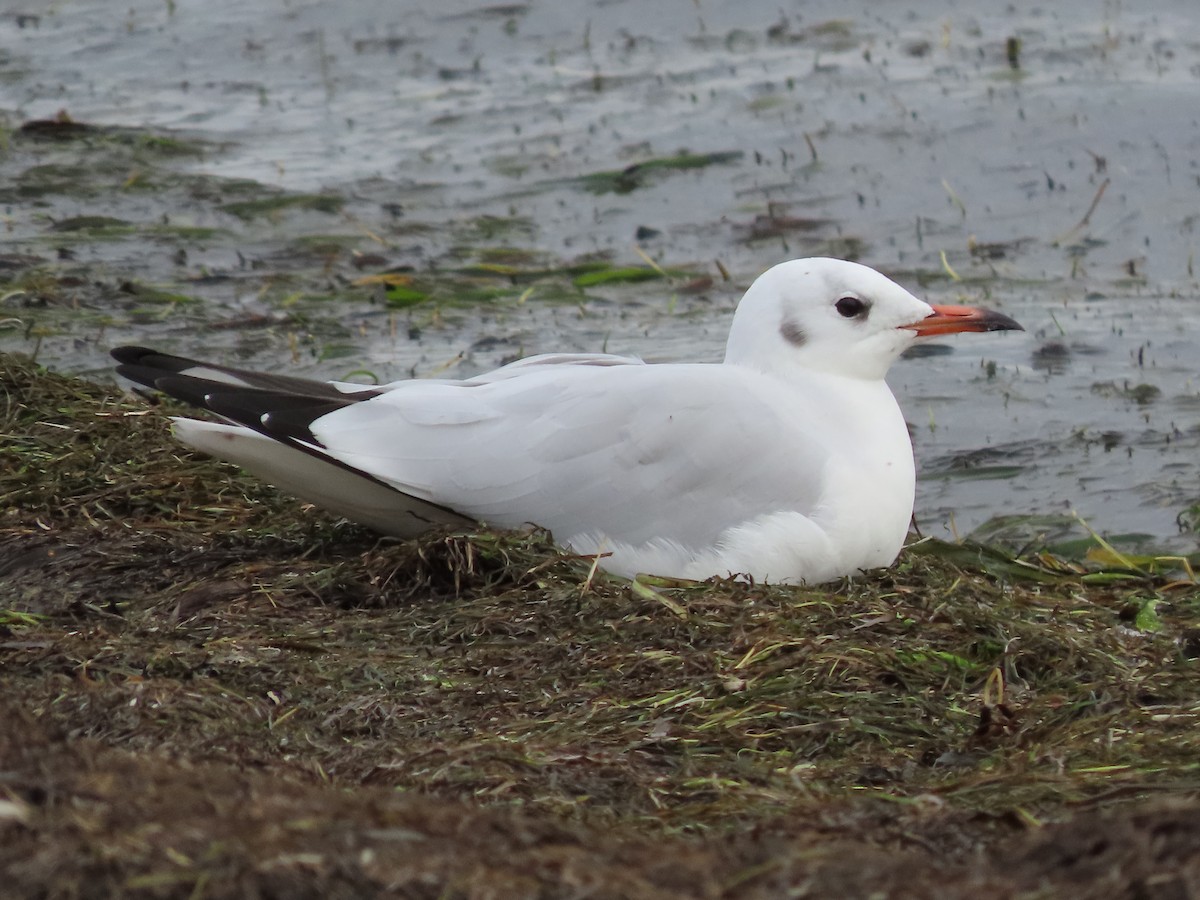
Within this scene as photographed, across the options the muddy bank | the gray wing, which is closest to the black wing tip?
the muddy bank

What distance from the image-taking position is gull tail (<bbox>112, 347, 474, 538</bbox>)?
5113mm

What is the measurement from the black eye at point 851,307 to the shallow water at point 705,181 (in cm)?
149

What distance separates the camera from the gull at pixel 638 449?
5000mm

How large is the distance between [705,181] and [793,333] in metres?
6.03

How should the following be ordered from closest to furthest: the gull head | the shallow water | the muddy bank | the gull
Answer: the muddy bank
the gull
the gull head
the shallow water

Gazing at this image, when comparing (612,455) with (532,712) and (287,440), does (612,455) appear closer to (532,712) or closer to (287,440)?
(287,440)

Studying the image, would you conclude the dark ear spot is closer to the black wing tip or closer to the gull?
the gull

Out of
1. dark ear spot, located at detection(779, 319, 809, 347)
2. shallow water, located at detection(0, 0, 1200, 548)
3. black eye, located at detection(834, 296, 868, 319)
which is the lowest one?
shallow water, located at detection(0, 0, 1200, 548)

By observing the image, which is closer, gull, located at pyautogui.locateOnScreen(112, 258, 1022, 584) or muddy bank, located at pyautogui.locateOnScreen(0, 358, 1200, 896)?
muddy bank, located at pyautogui.locateOnScreen(0, 358, 1200, 896)

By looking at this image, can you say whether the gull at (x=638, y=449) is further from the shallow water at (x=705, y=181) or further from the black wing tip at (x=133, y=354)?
the shallow water at (x=705, y=181)

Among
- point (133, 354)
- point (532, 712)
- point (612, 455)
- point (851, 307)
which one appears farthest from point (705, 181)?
point (532, 712)

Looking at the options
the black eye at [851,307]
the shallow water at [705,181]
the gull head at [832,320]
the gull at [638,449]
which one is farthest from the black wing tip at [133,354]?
the shallow water at [705,181]

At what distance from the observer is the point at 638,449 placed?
5012mm

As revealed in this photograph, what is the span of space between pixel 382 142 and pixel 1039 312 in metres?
5.05
